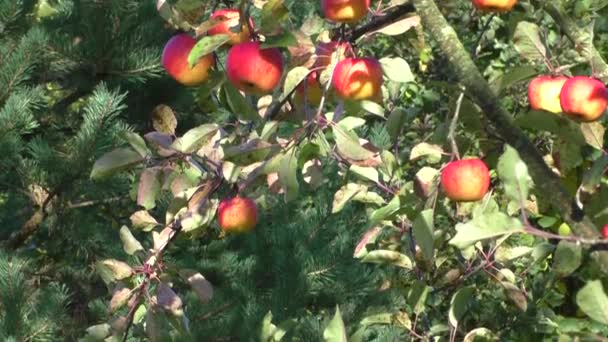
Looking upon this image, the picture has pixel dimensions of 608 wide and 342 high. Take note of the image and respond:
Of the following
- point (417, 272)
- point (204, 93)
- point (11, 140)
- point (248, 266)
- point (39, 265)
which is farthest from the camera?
point (39, 265)

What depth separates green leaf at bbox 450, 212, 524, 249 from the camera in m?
0.72

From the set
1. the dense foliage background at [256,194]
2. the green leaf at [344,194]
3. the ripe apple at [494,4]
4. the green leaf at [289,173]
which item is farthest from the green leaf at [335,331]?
the ripe apple at [494,4]

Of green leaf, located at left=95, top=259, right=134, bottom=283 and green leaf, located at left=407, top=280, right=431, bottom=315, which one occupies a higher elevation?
green leaf, located at left=95, top=259, right=134, bottom=283

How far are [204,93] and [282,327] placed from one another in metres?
0.39

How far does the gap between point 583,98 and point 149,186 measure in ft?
1.69

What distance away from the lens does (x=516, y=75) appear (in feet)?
2.89

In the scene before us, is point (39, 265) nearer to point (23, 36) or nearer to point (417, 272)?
point (23, 36)

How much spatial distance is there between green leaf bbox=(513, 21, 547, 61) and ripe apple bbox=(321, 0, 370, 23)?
16 centimetres

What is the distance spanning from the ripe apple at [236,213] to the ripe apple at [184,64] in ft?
0.62

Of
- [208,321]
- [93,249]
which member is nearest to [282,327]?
[208,321]

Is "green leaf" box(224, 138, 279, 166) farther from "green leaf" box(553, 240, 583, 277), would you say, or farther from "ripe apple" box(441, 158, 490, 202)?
"green leaf" box(553, 240, 583, 277)

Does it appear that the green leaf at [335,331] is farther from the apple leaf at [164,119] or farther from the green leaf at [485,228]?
the apple leaf at [164,119]

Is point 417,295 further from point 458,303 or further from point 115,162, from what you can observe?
point 115,162

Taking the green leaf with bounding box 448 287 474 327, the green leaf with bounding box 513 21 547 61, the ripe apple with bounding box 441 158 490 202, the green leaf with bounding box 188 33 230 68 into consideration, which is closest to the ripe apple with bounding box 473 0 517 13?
the green leaf with bounding box 513 21 547 61
